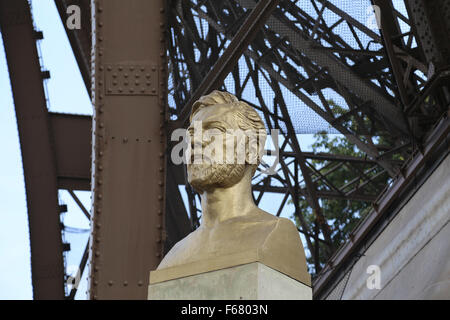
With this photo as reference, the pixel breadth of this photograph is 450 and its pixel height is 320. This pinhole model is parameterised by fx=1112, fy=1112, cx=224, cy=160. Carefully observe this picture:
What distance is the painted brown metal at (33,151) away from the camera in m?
14.3

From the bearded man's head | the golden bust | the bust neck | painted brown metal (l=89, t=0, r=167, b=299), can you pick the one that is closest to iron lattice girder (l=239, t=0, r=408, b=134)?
painted brown metal (l=89, t=0, r=167, b=299)

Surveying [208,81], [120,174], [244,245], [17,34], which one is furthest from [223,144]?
[17,34]

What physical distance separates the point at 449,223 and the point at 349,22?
395 centimetres

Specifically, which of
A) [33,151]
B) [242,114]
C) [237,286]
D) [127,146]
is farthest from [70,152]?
[237,286]

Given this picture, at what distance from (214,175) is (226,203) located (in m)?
0.24

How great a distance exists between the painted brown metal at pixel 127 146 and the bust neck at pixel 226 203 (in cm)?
217

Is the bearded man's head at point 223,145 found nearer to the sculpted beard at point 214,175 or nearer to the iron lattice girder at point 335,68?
the sculpted beard at point 214,175

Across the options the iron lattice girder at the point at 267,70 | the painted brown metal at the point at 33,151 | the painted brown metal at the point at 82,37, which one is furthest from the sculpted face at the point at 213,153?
the iron lattice girder at the point at 267,70

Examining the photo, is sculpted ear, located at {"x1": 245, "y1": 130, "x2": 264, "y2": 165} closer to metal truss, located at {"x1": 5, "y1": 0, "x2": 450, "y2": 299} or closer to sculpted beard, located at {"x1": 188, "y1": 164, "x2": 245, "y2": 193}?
sculpted beard, located at {"x1": 188, "y1": 164, "x2": 245, "y2": 193}

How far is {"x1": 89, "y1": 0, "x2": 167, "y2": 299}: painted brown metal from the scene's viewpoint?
980 centimetres

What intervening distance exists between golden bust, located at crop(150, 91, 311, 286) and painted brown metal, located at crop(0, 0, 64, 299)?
660 cm

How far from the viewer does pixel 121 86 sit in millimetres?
10344

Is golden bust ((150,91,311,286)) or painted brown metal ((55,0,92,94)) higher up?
painted brown metal ((55,0,92,94))
